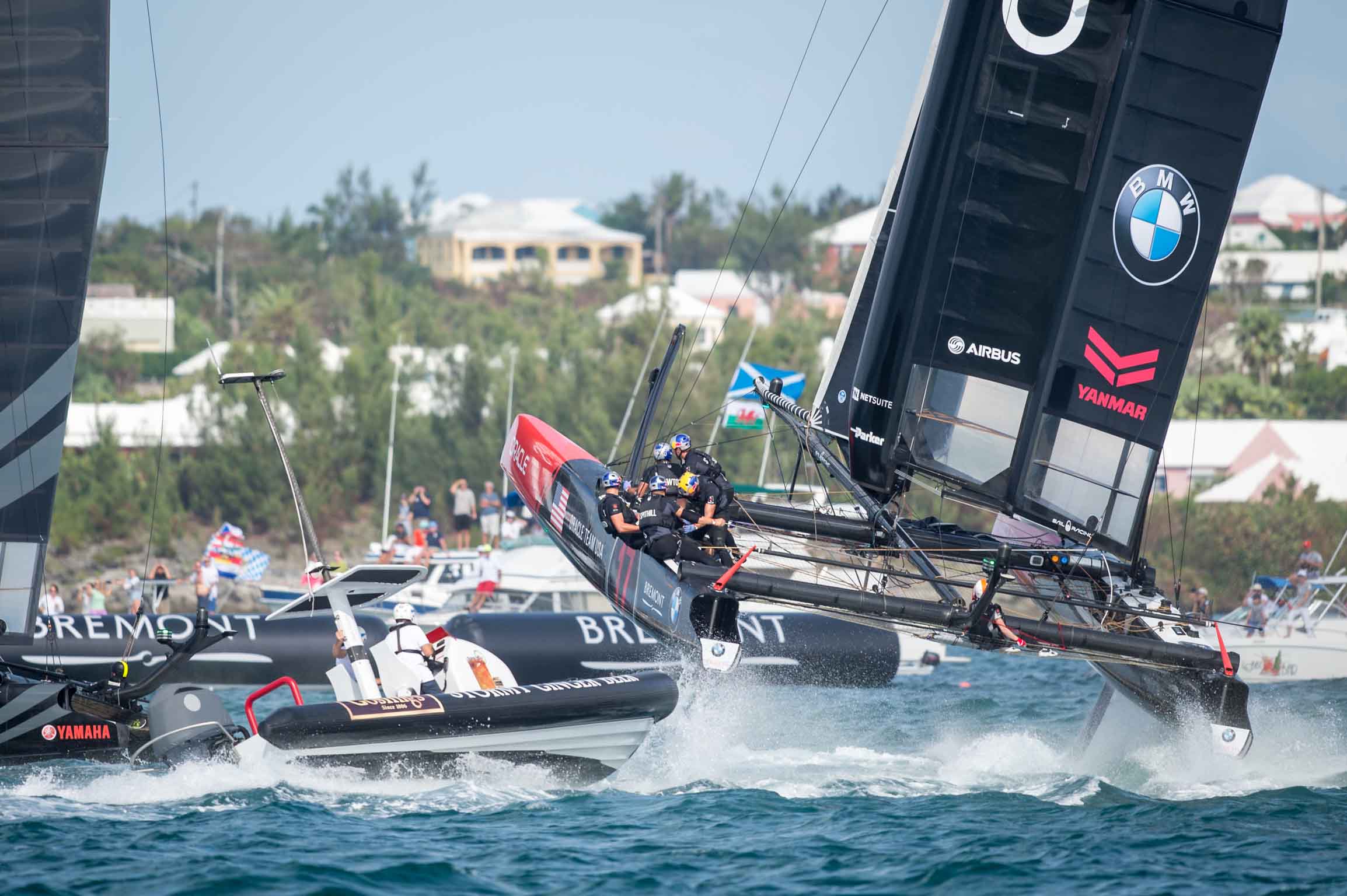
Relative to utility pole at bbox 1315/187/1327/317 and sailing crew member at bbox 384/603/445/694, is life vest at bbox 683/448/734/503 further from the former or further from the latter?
utility pole at bbox 1315/187/1327/317

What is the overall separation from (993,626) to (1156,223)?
9.49 feet

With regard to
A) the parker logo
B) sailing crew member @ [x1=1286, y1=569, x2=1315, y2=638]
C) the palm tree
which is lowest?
sailing crew member @ [x1=1286, y1=569, x2=1315, y2=638]

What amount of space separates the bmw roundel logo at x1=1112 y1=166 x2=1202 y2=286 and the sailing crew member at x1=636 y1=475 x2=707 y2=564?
Result: 3.28 meters

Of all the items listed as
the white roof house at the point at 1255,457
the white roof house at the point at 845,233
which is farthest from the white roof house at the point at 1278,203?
the white roof house at the point at 1255,457

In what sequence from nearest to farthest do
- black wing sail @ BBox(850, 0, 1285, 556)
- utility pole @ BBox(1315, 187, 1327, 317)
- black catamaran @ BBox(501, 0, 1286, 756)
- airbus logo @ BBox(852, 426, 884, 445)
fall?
black catamaran @ BBox(501, 0, 1286, 756), black wing sail @ BBox(850, 0, 1285, 556), airbus logo @ BBox(852, 426, 884, 445), utility pole @ BBox(1315, 187, 1327, 317)

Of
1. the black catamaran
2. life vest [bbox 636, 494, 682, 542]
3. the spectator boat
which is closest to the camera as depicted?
the black catamaran

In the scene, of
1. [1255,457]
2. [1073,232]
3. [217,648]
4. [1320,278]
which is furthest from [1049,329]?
[1320,278]

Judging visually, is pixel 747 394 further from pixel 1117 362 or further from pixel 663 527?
pixel 1117 362

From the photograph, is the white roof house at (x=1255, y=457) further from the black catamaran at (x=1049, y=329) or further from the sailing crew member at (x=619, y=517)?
the sailing crew member at (x=619, y=517)

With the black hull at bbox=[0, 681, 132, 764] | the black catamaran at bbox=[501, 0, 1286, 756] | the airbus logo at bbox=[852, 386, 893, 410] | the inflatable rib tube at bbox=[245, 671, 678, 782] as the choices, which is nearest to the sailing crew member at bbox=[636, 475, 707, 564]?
the black catamaran at bbox=[501, 0, 1286, 756]

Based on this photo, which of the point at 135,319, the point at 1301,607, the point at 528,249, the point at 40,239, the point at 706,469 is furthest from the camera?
the point at 528,249

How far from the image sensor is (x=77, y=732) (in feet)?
31.9

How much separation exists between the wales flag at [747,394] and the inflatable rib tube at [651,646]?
8.38ft

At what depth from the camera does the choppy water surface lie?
24.3ft
